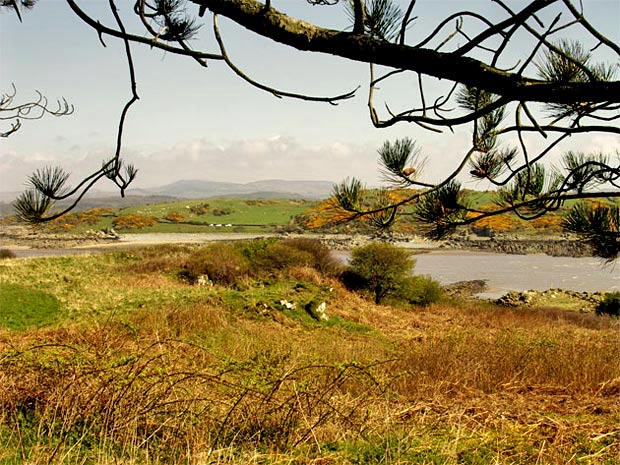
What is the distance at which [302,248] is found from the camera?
20.8 metres

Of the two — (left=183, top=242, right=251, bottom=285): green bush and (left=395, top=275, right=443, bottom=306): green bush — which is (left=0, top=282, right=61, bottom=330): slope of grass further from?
(left=395, top=275, right=443, bottom=306): green bush

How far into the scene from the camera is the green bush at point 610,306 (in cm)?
1836

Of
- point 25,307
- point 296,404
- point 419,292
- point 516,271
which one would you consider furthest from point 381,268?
point 296,404

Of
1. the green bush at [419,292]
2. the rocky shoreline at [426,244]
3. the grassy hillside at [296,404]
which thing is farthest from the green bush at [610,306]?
the grassy hillside at [296,404]

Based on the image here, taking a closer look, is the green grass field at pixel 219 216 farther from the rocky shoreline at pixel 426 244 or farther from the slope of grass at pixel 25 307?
the slope of grass at pixel 25 307

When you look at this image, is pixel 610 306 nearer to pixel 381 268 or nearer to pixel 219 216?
pixel 381 268

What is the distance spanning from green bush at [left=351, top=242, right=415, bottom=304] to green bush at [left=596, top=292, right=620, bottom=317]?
674 centimetres

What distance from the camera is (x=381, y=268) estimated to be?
19219 millimetres

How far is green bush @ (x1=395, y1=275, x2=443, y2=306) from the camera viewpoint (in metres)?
19.3

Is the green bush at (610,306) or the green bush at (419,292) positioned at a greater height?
the green bush at (419,292)

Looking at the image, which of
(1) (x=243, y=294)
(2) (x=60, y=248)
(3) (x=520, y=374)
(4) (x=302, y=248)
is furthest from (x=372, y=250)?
(2) (x=60, y=248)

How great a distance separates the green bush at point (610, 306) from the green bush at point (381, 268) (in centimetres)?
A: 674

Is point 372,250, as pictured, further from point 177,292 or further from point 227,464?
point 227,464

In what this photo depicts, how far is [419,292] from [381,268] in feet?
5.54
